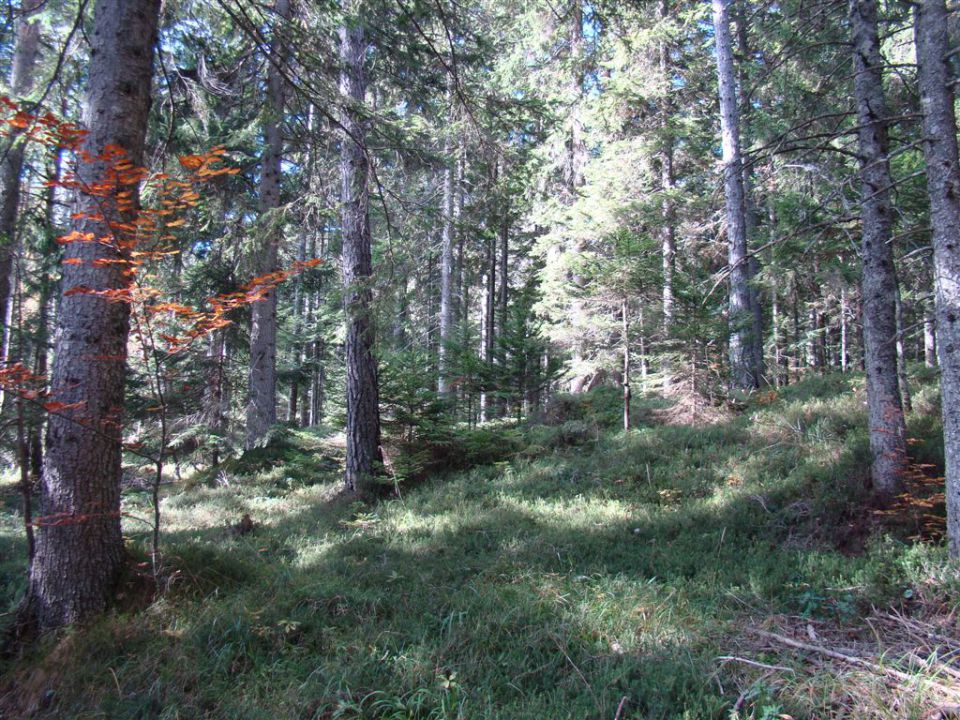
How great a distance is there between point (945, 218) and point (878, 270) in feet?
3.94

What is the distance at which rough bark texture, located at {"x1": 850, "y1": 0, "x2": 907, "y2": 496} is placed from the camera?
220 inches

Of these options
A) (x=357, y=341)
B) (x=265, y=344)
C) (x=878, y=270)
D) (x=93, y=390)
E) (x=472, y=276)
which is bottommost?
(x=93, y=390)

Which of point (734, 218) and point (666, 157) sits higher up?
point (666, 157)

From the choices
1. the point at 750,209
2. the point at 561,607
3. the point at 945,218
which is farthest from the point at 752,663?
the point at 750,209

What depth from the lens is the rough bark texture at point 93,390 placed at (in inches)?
150

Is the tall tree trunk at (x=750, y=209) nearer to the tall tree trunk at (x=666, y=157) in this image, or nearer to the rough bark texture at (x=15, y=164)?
the tall tree trunk at (x=666, y=157)

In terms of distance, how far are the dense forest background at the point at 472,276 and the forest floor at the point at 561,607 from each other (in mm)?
60

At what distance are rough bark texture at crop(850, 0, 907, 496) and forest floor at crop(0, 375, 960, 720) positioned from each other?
45 cm

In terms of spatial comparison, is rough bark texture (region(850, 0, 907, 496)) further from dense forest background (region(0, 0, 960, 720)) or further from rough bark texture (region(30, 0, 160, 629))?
rough bark texture (region(30, 0, 160, 629))

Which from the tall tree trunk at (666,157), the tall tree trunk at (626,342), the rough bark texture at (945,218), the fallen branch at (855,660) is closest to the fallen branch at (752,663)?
the fallen branch at (855,660)

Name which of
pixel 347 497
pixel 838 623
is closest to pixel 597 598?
pixel 838 623

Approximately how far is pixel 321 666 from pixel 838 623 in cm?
393

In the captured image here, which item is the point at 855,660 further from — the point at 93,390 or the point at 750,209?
the point at 750,209

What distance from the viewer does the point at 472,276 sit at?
10.3 meters
